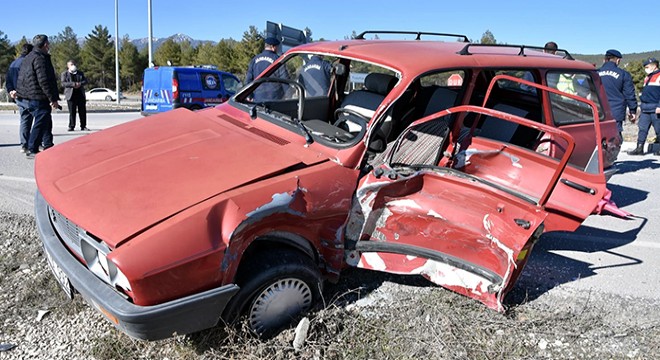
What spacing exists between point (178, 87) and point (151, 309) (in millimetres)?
10973

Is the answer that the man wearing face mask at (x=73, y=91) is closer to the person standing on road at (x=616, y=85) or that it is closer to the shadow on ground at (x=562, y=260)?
the shadow on ground at (x=562, y=260)

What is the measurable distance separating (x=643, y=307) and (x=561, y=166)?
1.44 meters

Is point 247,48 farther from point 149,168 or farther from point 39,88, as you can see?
point 149,168

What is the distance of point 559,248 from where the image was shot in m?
4.57

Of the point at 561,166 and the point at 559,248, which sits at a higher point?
the point at 561,166

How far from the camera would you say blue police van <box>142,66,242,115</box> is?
1235 cm

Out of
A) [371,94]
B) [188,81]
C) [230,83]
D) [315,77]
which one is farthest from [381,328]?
[230,83]

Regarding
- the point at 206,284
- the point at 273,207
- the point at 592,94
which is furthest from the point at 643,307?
the point at 206,284

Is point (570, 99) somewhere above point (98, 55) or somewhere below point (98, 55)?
above

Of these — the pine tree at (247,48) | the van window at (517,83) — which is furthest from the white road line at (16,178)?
the pine tree at (247,48)

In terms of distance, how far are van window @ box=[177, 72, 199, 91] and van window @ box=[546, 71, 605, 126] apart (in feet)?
32.9

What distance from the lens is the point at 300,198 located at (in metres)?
2.74

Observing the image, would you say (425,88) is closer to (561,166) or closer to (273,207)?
(561,166)

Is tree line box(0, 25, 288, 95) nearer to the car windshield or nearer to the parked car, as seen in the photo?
the parked car
